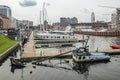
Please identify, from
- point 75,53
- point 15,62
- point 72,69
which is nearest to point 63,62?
point 75,53

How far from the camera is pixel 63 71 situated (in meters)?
45.5

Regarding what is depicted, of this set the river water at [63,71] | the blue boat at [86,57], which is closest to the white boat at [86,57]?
the blue boat at [86,57]

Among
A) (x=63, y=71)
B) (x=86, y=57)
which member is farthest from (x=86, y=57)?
(x=63, y=71)

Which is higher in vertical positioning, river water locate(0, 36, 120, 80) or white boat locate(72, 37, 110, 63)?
white boat locate(72, 37, 110, 63)

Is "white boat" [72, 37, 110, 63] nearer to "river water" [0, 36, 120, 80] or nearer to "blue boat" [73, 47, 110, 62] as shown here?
"blue boat" [73, 47, 110, 62]

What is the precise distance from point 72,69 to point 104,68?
5.98 meters

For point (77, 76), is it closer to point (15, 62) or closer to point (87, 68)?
point (87, 68)

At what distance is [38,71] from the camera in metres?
45.3

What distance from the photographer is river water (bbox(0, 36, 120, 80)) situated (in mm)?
41219

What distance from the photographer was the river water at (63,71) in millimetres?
41219

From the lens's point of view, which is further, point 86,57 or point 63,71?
point 86,57

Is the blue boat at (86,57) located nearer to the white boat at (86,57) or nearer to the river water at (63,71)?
the white boat at (86,57)

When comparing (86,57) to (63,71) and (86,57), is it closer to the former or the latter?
(86,57)

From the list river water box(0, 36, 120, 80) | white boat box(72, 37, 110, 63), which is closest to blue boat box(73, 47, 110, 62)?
white boat box(72, 37, 110, 63)
